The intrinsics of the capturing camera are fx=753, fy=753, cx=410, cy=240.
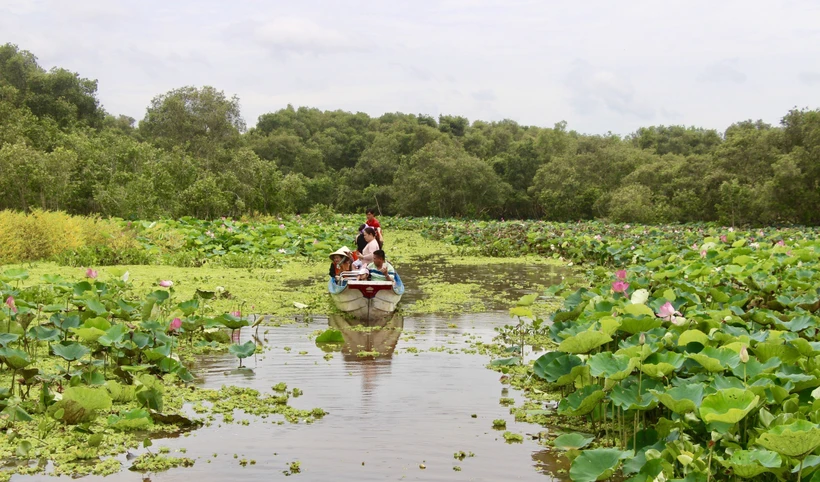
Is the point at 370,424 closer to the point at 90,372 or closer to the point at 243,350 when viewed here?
the point at 243,350

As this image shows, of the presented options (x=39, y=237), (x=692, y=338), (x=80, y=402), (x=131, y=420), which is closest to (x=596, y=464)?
(x=692, y=338)

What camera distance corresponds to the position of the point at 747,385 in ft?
12.1

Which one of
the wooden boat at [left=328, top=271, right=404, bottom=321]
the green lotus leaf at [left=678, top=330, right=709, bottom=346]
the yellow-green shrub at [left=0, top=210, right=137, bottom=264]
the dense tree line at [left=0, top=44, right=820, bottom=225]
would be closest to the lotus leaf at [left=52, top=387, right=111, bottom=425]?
the green lotus leaf at [left=678, top=330, right=709, bottom=346]

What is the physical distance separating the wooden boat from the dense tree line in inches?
467

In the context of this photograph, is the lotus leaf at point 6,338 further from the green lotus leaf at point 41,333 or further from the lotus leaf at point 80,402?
the lotus leaf at point 80,402

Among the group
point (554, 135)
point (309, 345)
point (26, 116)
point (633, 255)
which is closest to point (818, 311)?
point (309, 345)

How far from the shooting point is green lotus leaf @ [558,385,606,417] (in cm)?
423

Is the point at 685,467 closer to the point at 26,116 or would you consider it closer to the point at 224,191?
the point at 224,191

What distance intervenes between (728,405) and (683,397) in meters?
0.32

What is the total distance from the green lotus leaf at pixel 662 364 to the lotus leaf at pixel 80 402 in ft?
10.4

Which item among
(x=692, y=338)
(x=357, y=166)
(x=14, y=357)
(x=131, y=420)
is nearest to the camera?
(x=692, y=338)

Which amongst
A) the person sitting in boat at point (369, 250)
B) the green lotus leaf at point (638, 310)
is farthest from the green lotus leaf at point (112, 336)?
the person sitting in boat at point (369, 250)

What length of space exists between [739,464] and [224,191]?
23.2 m

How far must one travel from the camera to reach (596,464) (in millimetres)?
3477
